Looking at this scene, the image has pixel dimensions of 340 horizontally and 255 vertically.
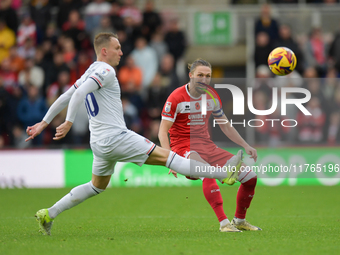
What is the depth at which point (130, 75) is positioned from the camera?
1444 cm

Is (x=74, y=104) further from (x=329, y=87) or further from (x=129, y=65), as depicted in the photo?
(x=329, y=87)

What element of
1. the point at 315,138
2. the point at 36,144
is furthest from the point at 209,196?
the point at 36,144

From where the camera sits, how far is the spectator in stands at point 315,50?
15.1 metres

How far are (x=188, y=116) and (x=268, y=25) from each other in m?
8.98

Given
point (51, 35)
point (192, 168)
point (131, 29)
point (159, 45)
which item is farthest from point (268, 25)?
point (192, 168)

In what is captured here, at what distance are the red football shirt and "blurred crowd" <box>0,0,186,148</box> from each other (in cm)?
676

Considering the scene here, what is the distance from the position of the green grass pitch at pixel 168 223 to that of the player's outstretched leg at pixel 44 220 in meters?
0.13

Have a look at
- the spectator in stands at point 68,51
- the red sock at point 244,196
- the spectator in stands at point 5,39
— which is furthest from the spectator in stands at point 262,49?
the red sock at point 244,196

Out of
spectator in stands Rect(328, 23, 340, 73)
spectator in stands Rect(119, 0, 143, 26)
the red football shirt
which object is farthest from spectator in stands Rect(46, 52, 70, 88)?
the red football shirt

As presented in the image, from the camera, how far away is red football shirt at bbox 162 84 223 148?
693 centimetres

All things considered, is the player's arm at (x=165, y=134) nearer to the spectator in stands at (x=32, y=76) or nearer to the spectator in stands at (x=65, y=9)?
the spectator in stands at (x=32, y=76)

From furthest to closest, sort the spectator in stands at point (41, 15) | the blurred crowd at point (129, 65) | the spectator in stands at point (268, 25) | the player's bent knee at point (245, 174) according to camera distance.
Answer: the spectator in stands at point (41, 15), the spectator in stands at point (268, 25), the blurred crowd at point (129, 65), the player's bent knee at point (245, 174)

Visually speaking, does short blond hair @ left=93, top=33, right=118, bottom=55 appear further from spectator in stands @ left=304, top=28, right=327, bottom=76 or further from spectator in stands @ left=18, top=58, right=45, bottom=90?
spectator in stands @ left=304, top=28, right=327, bottom=76

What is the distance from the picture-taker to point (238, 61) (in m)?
17.4
